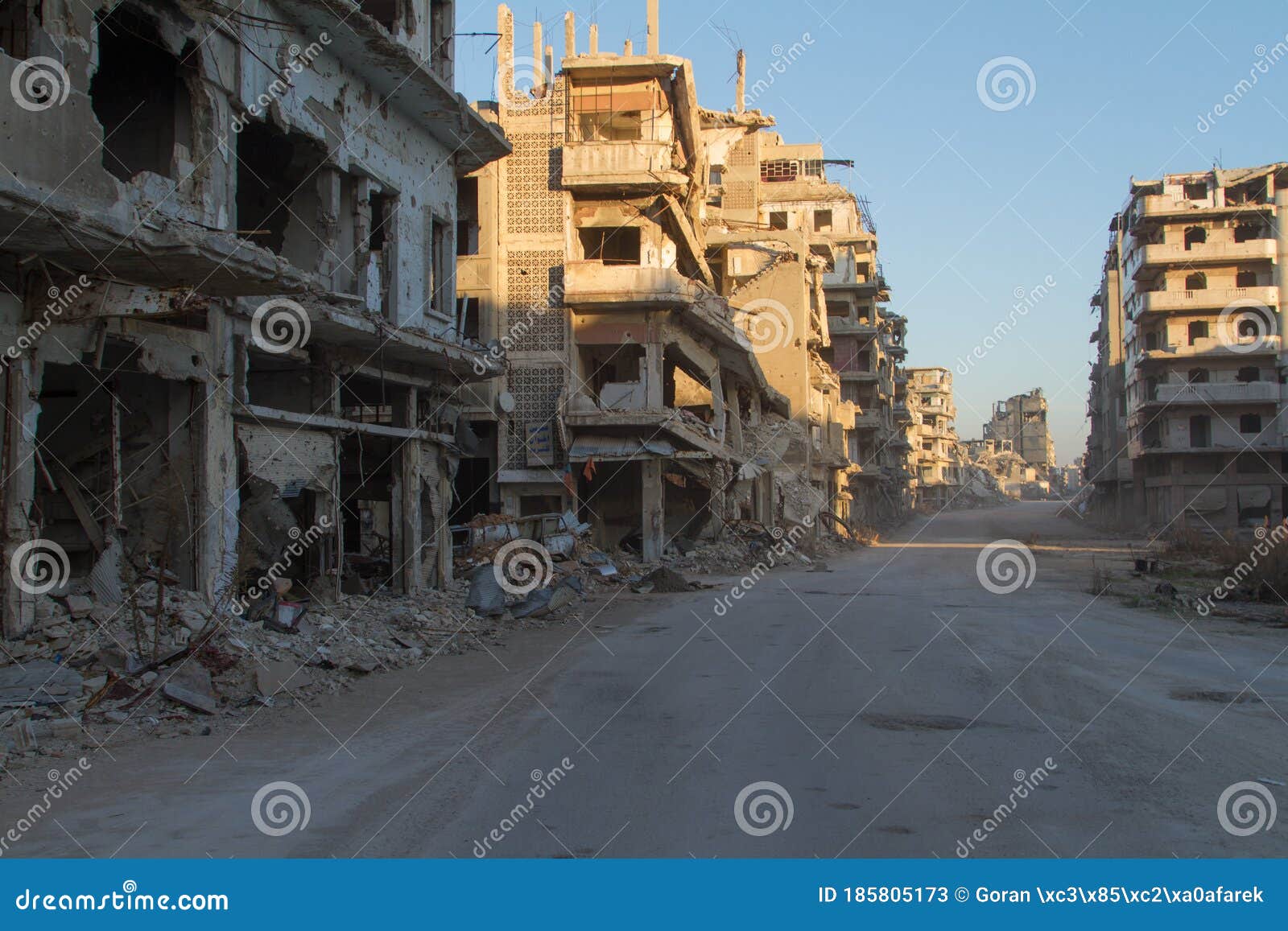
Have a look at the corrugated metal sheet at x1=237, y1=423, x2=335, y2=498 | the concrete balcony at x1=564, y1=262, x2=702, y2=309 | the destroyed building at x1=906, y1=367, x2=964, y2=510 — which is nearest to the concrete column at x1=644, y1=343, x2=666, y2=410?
the concrete balcony at x1=564, y1=262, x2=702, y2=309

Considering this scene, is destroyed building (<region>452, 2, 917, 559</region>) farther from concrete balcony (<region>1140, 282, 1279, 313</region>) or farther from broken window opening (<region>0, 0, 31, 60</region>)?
concrete balcony (<region>1140, 282, 1279, 313</region>)

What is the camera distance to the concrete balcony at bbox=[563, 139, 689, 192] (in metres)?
29.5

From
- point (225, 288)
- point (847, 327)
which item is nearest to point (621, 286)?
point (225, 288)

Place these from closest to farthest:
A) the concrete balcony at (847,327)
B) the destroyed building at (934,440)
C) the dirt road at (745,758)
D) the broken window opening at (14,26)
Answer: the dirt road at (745,758)
the broken window opening at (14,26)
the concrete balcony at (847,327)
the destroyed building at (934,440)

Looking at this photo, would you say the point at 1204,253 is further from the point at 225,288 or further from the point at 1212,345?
the point at 225,288

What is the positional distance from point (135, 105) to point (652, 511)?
18593 mm

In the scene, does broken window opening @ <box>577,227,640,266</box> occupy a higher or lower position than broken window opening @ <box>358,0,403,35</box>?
lower

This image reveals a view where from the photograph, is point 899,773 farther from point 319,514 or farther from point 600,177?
point 600,177

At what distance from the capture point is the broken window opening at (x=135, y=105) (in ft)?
41.5

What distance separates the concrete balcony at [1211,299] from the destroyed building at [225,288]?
4724cm

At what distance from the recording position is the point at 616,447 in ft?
96.0

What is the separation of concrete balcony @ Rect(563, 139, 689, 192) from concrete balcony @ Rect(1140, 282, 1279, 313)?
37.1 meters

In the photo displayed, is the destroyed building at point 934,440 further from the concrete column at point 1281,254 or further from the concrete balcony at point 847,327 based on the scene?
the concrete column at point 1281,254

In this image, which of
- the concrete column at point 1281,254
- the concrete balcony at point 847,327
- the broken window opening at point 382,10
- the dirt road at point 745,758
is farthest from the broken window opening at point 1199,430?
the broken window opening at point 382,10
